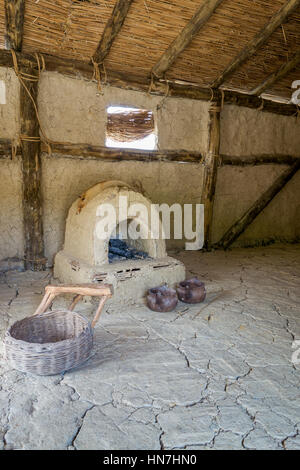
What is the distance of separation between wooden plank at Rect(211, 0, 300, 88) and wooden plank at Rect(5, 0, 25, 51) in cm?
314

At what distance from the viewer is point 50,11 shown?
13.3 ft

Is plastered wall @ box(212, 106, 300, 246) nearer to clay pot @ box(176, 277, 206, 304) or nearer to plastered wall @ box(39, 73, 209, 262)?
plastered wall @ box(39, 73, 209, 262)

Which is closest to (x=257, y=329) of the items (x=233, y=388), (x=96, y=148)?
(x=233, y=388)

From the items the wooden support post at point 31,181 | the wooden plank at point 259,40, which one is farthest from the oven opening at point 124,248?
the wooden plank at point 259,40

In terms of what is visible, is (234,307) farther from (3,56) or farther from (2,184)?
(3,56)

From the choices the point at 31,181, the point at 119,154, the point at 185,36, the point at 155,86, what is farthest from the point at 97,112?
the point at 185,36

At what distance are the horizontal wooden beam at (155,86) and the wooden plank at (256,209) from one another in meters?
1.27

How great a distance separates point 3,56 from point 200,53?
2.78 meters

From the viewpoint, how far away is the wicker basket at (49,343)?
2275 mm

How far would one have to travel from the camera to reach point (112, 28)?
14.3 ft

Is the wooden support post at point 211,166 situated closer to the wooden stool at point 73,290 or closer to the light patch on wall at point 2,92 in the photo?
the light patch on wall at point 2,92

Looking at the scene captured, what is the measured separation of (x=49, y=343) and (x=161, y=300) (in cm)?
145

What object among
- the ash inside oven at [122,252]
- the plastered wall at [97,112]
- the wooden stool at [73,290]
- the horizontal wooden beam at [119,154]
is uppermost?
the plastered wall at [97,112]

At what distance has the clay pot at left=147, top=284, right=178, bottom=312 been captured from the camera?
3.54m
